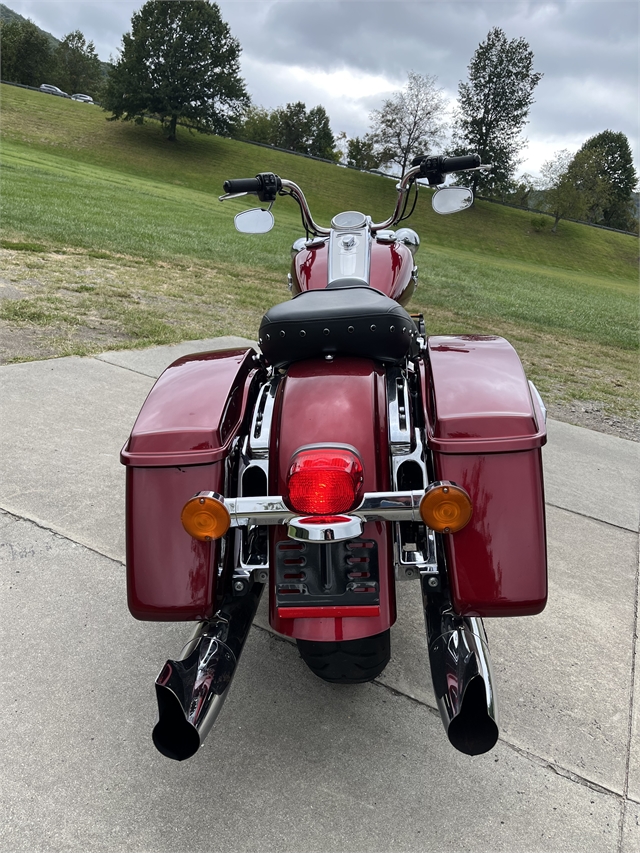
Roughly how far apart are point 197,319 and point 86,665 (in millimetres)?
5504

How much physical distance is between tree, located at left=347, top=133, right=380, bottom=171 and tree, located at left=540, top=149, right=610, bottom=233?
13574 mm

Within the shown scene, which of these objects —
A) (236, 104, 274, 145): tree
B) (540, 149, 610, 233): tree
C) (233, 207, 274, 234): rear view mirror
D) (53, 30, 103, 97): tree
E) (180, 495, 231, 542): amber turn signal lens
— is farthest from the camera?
(53, 30, 103, 97): tree

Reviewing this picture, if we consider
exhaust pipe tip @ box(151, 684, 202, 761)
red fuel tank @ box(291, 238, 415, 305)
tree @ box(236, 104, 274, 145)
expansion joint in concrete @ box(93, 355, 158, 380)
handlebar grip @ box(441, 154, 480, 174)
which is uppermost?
tree @ box(236, 104, 274, 145)

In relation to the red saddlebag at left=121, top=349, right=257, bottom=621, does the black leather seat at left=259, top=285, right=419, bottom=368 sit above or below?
above

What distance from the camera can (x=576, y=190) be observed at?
150 feet

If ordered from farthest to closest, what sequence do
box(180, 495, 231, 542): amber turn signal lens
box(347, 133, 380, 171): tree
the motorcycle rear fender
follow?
box(347, 133, 380, 171): tree < the motorcycle rear fender < box(180, 495, 231, 542): amber turn signal lens

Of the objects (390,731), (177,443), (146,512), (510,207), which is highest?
(510,207)

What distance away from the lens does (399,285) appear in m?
2.96

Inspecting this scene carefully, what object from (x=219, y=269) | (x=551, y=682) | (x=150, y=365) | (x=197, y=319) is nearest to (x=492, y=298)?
(x=219, y=269)

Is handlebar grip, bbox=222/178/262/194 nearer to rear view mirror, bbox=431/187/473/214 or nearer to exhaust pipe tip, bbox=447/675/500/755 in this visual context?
rear view mirror, bbox=431/187/473/214

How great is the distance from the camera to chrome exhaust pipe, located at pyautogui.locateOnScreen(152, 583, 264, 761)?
1563mm

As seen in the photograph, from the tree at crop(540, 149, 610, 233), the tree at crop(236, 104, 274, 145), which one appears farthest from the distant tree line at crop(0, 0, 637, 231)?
the tree at crop(236, 104, 274, 145)

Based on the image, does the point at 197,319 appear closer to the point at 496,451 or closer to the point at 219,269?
the point at 219,269

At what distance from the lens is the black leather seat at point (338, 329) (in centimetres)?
194
